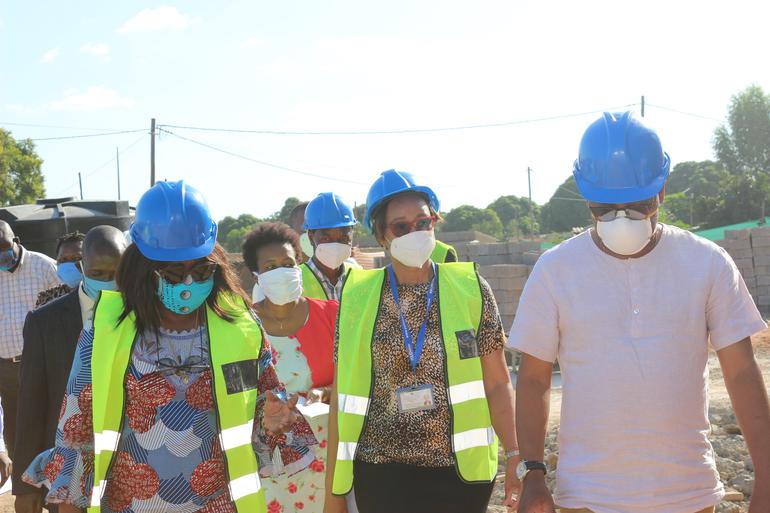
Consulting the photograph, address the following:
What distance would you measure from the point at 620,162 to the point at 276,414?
1413 millimetres

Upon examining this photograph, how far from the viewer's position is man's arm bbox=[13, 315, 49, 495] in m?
4.35

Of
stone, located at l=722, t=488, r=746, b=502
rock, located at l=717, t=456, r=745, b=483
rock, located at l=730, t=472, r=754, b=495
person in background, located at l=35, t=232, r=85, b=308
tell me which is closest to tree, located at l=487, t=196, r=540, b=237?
rock, located at l=717, t=456, r=745, b=483

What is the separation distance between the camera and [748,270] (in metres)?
24.6

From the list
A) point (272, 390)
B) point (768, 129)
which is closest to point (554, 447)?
point (272, 390)

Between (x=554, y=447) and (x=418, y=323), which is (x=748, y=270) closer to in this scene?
(x=554, y=447)

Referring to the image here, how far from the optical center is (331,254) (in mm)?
6133

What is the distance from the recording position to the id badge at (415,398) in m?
3.74

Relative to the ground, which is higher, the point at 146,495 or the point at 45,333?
the point at 45,333

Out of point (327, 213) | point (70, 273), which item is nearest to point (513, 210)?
point (327, 213)

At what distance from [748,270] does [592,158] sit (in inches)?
918

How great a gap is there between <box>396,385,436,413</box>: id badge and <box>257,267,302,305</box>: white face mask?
1.61 m

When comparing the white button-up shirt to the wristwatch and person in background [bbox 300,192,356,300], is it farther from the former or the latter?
the wristwatch

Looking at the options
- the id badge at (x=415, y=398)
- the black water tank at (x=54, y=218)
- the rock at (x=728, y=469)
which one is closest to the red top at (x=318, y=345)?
the id badge at (x=415, y=398)

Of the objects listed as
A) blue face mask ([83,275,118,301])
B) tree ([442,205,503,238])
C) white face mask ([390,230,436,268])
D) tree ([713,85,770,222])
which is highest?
tree ([713,85,770,222])
